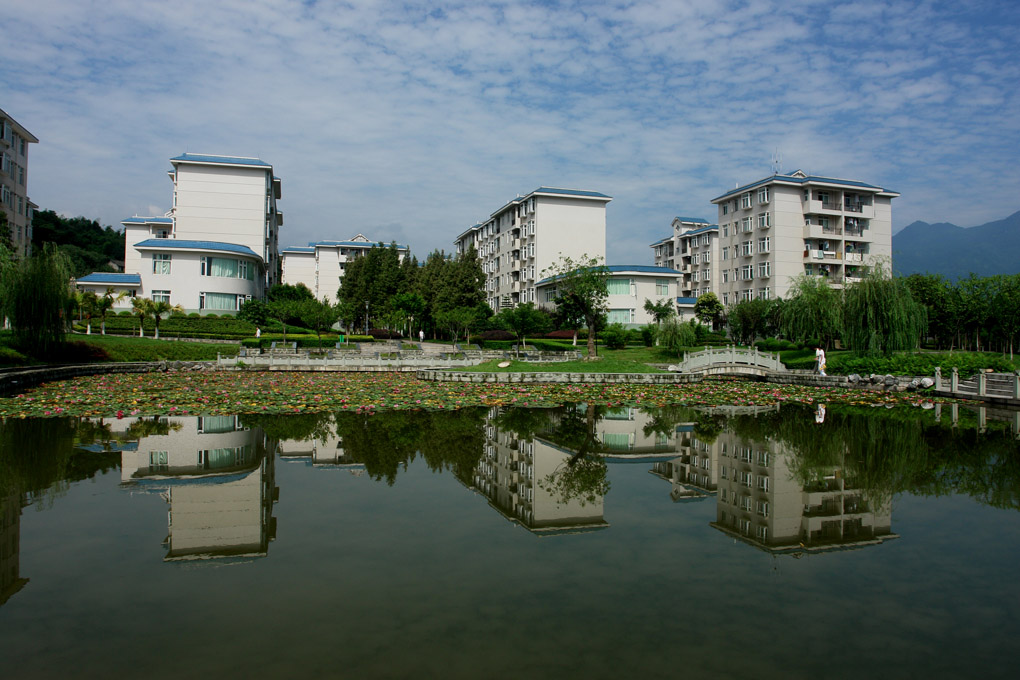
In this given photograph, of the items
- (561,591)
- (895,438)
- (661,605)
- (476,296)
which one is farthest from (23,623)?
(476,296)

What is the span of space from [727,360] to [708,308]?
2420 cm

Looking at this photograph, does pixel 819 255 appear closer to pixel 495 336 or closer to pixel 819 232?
pixel 819 232

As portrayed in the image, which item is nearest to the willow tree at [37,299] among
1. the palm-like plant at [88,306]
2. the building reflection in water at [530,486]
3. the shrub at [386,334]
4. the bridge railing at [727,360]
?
the palm-like plant at [88,306]

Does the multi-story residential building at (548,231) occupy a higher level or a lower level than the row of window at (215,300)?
higher

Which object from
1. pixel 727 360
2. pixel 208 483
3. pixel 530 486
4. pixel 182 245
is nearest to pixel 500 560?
pixel 530 486

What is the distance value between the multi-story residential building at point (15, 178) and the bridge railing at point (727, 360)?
38.8 meters

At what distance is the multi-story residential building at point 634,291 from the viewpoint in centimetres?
4816

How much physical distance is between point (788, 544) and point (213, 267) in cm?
4717

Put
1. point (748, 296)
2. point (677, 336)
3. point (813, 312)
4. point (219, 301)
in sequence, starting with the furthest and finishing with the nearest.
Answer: point (748, 296), point (219, 301), point (677, 336), point (813, 312)

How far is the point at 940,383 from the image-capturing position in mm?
22703

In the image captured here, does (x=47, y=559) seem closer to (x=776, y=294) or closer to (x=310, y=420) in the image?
(x=310, y=420)

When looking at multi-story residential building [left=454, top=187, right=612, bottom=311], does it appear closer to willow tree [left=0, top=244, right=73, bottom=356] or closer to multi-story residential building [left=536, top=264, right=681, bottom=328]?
multi-story residential building [left=536, top=264, right=681, bottom=328]

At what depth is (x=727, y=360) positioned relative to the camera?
29.8 m

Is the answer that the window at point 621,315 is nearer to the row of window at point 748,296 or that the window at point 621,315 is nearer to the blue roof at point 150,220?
the row of window at point 748,296
